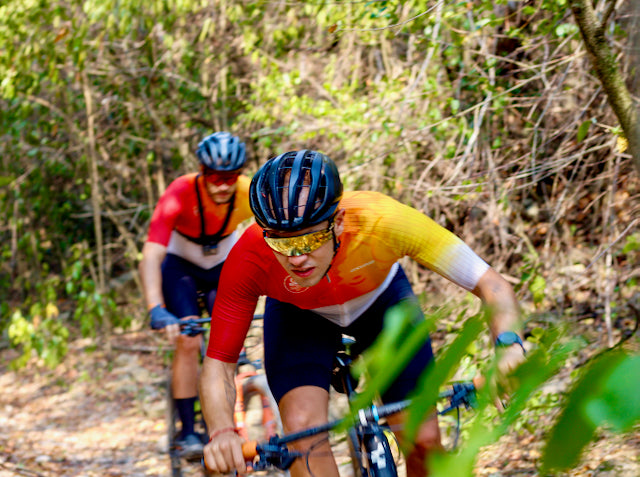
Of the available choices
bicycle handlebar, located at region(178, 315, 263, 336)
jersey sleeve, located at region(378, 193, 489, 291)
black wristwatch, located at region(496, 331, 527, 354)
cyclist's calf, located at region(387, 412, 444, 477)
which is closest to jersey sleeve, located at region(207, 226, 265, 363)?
jersey sleeve, located at region(378, 193, 489, 291)

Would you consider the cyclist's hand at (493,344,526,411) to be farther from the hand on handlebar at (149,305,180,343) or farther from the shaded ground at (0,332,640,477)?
the hand on handlebar at (149,305,180,343)

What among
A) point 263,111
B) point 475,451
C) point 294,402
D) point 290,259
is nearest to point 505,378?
point 475,451

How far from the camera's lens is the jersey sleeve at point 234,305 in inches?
103

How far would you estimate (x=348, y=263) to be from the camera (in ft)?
9.02

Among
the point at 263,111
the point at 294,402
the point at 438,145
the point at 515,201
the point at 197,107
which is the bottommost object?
the point at 294,402

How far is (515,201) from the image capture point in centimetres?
604

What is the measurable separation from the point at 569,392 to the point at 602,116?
499cm

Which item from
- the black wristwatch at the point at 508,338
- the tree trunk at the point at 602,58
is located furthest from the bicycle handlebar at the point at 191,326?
the black wristwatch at the point at 508,338

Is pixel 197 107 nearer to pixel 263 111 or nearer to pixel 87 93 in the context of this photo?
pixel 87 93

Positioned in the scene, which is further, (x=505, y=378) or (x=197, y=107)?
(x=197, y=107)

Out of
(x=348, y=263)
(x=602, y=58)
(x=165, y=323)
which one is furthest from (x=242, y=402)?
(x=602, y=58)

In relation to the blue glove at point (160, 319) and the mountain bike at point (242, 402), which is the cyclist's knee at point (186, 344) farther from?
the blue glove at point (160, 319)

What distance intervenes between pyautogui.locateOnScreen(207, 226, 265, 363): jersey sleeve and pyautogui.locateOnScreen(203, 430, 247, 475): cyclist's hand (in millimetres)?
402

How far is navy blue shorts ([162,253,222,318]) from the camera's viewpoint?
480 centimetres
